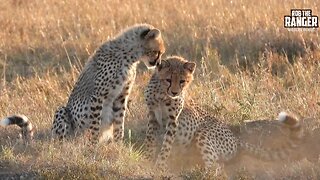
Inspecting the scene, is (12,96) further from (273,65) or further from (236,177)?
(236,177)

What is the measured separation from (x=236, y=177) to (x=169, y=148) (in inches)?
39.7

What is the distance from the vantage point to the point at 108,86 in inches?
242

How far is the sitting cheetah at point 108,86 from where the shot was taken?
6.16m

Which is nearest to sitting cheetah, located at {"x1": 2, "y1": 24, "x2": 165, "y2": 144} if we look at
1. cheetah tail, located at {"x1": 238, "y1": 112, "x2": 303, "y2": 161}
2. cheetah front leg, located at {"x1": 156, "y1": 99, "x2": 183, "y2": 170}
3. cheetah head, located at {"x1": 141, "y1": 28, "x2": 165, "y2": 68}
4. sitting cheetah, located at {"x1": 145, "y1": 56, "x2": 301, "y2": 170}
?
cheetah head, located at {"x1": 141, "y1": 28, "x2": 165, "y2": 68}

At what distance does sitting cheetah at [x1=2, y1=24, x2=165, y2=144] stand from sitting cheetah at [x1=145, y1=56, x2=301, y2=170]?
0.56 feet

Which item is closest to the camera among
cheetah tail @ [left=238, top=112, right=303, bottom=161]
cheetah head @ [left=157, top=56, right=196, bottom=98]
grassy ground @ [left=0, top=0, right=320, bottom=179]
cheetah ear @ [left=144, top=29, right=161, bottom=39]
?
grassy ground @ [left=0, top=0, right=320, bottom=179]

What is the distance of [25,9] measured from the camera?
1157 centimetres

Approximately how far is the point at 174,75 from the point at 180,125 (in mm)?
402

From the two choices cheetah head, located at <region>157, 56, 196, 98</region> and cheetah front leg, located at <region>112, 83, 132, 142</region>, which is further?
cheetah front leg, located at <region>112, 83, 132, 142</region>

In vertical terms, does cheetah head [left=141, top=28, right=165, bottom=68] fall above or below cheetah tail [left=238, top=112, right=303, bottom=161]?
above

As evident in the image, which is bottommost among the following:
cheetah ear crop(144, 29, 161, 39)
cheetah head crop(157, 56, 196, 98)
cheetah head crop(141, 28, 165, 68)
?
cheetah head crop(157, 56, 196, 98)

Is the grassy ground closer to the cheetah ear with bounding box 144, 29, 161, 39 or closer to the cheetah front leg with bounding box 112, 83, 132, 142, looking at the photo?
the cheetah front leg with bounding box 112, 83, 132, 142

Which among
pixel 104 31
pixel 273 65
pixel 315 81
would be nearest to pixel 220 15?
pixel 104 31

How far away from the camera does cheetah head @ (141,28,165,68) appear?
6250mm
